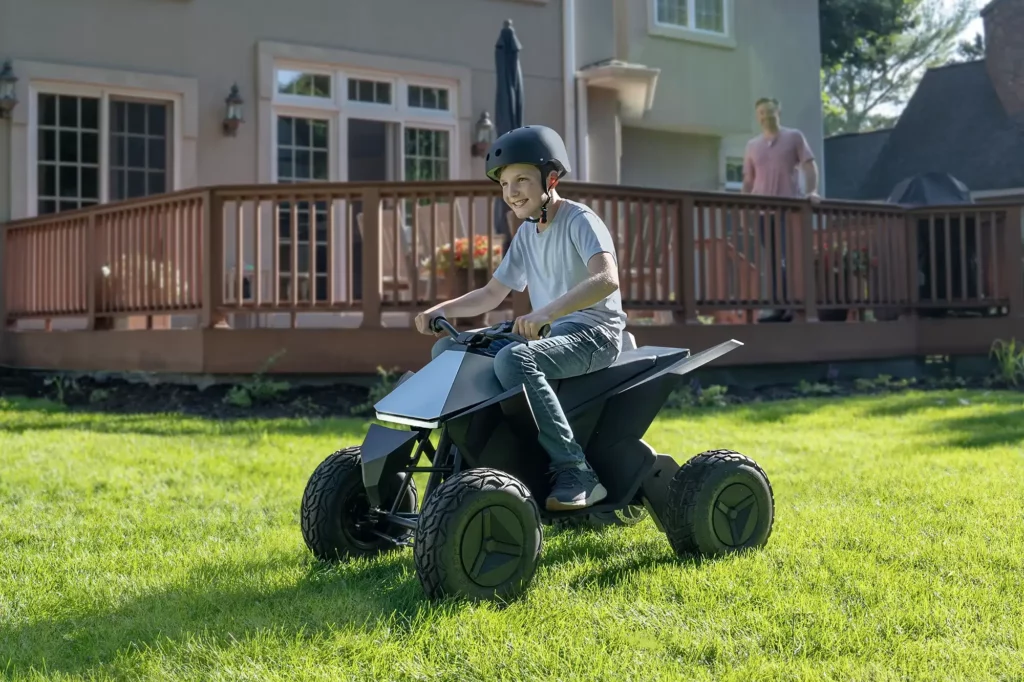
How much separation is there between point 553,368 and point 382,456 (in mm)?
585

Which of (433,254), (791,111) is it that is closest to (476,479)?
(433,254)

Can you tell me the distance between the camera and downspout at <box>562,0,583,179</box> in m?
12.7

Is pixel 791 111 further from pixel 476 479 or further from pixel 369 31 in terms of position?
pixel 476 479

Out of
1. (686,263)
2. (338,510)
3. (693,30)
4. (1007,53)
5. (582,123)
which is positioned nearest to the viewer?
(338,510)

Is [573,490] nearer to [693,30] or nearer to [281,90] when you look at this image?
[281,90]

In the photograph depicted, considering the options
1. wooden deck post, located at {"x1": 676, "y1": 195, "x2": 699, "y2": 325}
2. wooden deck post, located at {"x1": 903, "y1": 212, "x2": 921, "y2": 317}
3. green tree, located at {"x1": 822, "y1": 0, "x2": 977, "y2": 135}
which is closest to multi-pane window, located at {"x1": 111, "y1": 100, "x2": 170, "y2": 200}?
wooden deck post, located at {"x1": 676, "y1": 195, "x2": 699, "y2": 325}

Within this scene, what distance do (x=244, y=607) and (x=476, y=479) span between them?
0.73 m

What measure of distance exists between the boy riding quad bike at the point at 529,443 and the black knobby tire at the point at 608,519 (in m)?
0.03

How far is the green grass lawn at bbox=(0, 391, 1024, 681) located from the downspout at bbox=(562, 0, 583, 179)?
7832 millimetres

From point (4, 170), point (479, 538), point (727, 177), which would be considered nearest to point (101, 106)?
point (4, 170)

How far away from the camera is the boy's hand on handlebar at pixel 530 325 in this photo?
313 centimetres

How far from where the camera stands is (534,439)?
3.44 m

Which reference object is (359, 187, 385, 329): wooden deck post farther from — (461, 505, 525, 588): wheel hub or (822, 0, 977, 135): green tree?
(822, 0, 977, 135): green tree

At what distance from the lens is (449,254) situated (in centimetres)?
826
